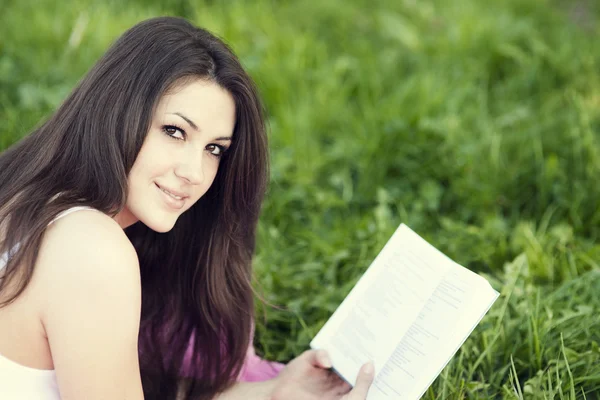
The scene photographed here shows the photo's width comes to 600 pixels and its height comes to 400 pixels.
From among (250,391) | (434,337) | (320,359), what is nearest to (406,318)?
(434,337)

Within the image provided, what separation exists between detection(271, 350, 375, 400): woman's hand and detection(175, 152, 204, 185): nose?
719 millimetres

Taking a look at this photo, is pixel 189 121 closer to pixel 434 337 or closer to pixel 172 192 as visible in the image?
pixel 172 192

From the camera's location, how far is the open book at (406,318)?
1927 millimetres

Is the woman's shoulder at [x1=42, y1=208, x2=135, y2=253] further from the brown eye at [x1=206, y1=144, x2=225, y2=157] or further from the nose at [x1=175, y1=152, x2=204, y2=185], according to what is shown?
the brown eye at [x1=206, y1=144, x2=225, y2=157]

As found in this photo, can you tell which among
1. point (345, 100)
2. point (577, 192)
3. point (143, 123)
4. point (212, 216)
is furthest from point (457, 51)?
point (143, 123)

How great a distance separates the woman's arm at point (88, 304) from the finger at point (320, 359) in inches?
27.4

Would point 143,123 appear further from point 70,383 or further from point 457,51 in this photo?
point 457,51

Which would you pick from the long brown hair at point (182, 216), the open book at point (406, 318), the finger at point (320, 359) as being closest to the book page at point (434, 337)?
the open book at point (406, 318)

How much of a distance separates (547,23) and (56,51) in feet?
11.5

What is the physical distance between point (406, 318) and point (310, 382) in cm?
44

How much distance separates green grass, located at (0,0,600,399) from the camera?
2.54 metres

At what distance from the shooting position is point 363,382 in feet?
6.78

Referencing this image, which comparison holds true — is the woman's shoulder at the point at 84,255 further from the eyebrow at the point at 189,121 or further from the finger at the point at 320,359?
the finger at the point at 320,359

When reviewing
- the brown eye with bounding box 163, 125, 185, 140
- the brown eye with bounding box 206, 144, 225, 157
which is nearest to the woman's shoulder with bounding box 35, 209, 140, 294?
the brown eye with bounding box 163, 125, 185, 140
